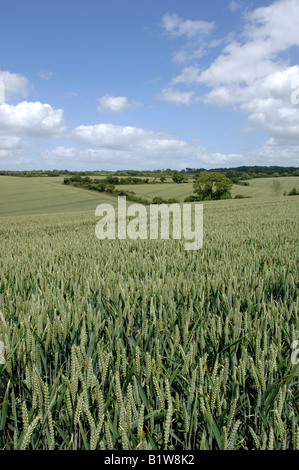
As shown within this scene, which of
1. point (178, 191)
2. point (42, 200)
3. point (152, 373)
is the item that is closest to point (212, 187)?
point (178, 191)

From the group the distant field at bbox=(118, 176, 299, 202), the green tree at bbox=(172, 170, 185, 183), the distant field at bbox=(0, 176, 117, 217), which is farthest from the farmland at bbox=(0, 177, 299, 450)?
the green tree at bbox=(172, 170, 185, 183)

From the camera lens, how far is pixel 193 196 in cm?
6262

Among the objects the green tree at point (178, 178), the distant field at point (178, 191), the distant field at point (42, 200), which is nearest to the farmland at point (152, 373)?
the distant field at point (42, 200)

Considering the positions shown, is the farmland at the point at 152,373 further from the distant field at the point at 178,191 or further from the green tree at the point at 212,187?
the green tree at the point at 212,187

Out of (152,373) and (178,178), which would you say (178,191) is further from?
(152,373)

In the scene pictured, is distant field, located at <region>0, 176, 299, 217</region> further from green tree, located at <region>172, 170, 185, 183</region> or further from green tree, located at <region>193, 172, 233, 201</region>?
green tree, located at <region>172, 170, 185, 183</region>

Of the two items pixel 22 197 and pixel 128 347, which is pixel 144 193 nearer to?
pixel 22 197

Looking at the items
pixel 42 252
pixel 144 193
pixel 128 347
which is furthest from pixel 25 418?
pixel 144 193

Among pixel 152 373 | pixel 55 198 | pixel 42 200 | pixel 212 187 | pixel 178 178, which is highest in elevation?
pixel 178 178

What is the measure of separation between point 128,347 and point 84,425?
699 millimetres

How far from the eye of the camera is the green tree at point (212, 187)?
63.3 metres

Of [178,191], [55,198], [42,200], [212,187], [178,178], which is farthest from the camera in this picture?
[178,178]

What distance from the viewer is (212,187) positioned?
65250 mm

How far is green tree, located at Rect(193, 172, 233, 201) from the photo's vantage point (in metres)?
63.3
